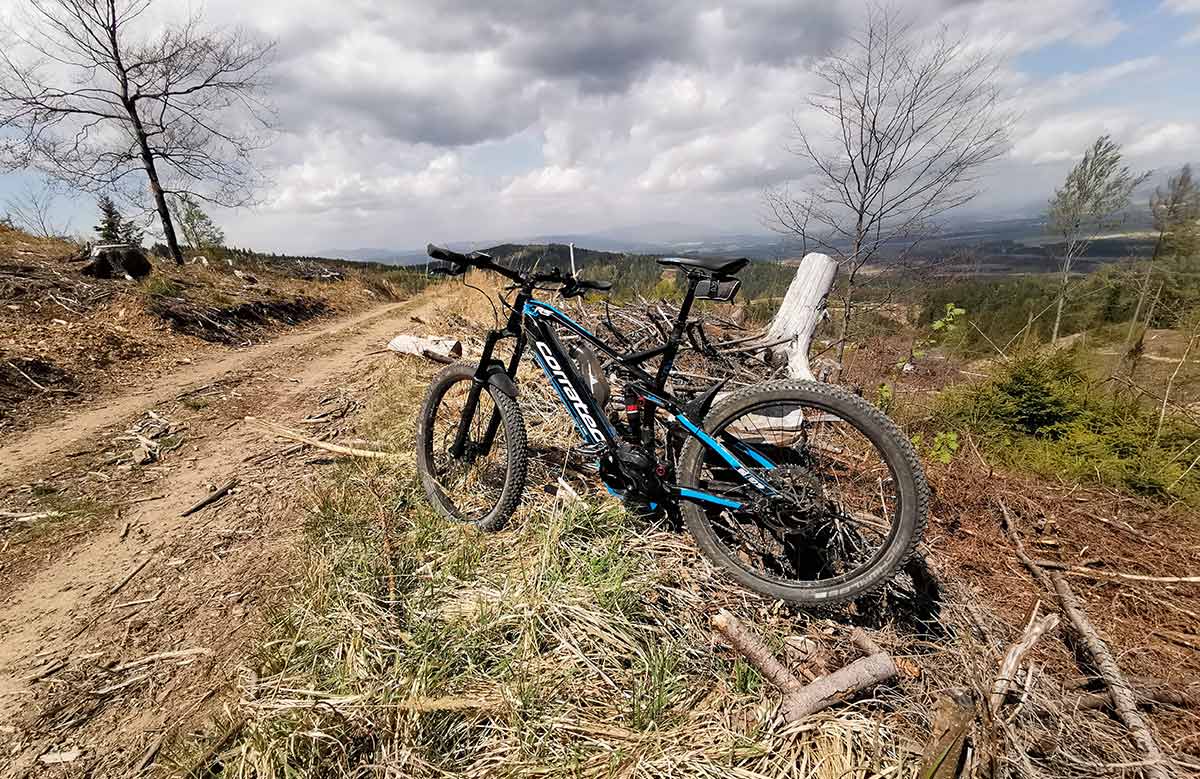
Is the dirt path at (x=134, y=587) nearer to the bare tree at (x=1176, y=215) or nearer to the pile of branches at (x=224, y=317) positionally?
the pile of branches at (x=224, y=317)

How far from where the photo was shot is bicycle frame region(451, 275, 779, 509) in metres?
2.61

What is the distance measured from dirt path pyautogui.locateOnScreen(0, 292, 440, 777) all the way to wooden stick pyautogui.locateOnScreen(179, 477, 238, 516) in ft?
0.23

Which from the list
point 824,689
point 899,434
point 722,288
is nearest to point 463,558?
point 824,689

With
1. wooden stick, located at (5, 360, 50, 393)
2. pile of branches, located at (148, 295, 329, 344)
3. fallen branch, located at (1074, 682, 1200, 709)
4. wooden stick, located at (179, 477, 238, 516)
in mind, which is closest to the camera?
fallen branch, located at (1074, 682, 1200, 709)

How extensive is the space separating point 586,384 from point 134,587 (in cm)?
329

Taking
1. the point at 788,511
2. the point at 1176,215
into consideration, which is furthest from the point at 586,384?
the point at 1176,215

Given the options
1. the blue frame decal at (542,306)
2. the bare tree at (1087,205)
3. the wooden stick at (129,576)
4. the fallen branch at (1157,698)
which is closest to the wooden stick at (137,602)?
the wooden stick at (129,576)

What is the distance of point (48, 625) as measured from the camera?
9.55 feet

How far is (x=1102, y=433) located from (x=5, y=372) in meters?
13.2

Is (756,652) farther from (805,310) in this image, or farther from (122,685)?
(805,310)

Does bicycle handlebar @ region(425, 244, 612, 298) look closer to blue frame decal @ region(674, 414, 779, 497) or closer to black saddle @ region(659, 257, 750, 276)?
black saddle @ region(659, 257, 750, 276)

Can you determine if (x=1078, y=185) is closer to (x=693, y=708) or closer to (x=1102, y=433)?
(x=1102, y=433)

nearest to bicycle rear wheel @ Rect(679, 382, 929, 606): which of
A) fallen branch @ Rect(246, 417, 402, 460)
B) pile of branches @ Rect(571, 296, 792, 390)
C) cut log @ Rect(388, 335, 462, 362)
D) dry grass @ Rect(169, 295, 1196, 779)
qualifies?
dry grass @ Rect(169, 295, 1196, 779)

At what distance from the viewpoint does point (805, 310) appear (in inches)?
194
